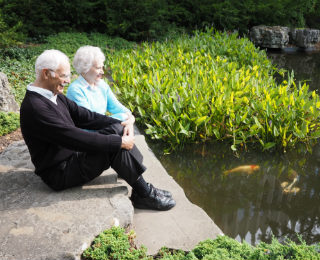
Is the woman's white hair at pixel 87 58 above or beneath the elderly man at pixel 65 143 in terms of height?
above

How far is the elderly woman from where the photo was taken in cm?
298

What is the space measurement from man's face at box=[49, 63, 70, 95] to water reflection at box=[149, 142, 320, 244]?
1.78 meters

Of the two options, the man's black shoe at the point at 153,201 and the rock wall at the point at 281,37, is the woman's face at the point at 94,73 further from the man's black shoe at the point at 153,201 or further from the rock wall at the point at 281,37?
the rock wall at the point at 281,37

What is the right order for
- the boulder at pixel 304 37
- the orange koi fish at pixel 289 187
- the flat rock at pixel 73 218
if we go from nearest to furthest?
the flat rock at pixel 73 218 → the orange koi fish at pixel 289 187 → the boulder at pixel 304 37

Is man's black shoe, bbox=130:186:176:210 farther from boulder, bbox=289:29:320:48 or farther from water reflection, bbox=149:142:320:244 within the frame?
boulder, bbox=289:29:320:48

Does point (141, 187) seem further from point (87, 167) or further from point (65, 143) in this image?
point (65, 143)

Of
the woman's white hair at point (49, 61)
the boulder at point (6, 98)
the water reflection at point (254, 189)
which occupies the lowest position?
the water reflection at point (254, 189)

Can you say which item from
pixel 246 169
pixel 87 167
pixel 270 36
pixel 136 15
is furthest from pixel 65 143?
pixel 270 36

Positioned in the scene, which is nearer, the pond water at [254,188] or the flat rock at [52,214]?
the flat rock at [52,214]

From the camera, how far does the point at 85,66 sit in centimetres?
300

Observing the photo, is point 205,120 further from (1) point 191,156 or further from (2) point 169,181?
(2) point 169,181

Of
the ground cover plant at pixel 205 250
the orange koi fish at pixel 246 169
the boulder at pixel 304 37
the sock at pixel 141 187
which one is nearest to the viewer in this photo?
the ground cover plant at pixel 205 250

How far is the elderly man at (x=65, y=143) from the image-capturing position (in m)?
2.27

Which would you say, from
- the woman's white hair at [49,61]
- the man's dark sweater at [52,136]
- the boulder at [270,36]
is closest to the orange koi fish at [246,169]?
the man's dark sweater at [52,136]
